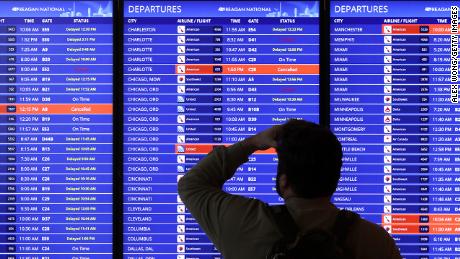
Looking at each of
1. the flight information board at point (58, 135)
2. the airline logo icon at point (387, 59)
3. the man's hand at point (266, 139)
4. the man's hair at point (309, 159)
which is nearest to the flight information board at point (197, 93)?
the flight information board at point (58, 135)

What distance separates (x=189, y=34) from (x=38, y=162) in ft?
3.61

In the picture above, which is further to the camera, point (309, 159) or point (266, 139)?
point (266, 139)

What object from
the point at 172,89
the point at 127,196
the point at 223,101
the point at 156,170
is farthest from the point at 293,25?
the point at 127,196

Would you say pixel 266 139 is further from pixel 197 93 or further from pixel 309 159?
pixel 197 93

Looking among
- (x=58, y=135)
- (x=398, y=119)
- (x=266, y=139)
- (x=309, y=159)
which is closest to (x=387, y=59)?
(x=398, y=119)

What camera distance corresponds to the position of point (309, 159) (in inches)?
64.0

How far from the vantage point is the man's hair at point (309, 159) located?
163 cm

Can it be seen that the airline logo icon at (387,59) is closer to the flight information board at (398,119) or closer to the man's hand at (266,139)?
the flight information board at (398,119)

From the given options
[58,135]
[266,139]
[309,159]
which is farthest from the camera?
[58,135]

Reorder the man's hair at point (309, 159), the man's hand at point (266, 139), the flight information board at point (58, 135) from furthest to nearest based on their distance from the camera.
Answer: the flight information board at point (58, 135) → the man's hand at point (266, 139) → the man's hair at point (309, 159)

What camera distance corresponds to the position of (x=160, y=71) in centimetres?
310

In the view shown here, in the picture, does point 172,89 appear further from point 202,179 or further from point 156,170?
point 202,179

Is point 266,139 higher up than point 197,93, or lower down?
lower down

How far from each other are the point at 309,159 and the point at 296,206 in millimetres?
160
